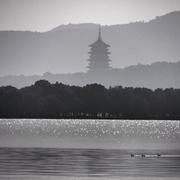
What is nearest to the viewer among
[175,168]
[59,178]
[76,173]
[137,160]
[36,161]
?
[59,178]

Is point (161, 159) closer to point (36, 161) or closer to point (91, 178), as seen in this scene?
point (36, 161)

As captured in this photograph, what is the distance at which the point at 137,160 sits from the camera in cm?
7612

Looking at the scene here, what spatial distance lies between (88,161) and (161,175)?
582 inches

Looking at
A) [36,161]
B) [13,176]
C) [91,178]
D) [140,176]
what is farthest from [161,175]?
[36,161]

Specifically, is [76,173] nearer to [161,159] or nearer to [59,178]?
[59,178]

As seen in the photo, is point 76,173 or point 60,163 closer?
point 76,173

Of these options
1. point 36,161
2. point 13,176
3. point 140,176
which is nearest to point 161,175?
point 140,176

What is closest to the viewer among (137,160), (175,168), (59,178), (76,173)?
(59,178)

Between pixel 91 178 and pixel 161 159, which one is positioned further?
pixel 161 159

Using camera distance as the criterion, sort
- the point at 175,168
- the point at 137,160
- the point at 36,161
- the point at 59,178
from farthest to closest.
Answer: the point at 137,160 < the point at 36,161 < the point at 175,168 < the point at 59,178

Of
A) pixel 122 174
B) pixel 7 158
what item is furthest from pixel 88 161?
pixel 122 174

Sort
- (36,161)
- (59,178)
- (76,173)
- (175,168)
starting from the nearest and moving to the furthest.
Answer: (59,178), (76,173), (175,168), (36,161)

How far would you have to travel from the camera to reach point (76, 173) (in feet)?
198

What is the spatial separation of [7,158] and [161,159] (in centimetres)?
1606
